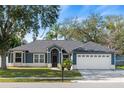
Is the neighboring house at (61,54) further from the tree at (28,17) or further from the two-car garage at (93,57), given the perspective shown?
the tree at (28,17)

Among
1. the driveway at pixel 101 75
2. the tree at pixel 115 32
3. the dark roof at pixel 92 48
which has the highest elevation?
the tree at pixel 115 32

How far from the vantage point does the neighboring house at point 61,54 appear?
38.6 meters

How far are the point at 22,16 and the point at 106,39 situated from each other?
1313cm

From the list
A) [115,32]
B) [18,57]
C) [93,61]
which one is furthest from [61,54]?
[115,32]

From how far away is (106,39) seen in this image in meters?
42.4

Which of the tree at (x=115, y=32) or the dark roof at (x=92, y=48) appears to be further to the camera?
the tree at (x=115, y=32)

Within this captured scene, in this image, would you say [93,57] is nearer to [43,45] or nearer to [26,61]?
[43,45]

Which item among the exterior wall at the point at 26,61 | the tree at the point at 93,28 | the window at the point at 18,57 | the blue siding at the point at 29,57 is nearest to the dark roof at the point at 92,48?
the tree at the point at 93,28

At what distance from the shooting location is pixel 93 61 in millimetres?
38344

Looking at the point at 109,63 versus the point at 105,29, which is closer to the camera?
the point at 109,63

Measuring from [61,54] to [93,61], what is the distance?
5.06 metres

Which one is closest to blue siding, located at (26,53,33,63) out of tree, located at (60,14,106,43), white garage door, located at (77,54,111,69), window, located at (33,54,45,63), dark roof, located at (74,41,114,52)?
window, located at (33,54,45,63)

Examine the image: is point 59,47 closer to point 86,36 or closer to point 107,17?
point 86,36
